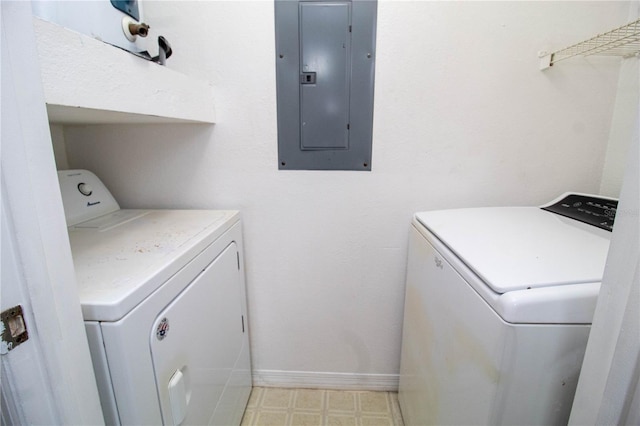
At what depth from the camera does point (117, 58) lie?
784 millimetres

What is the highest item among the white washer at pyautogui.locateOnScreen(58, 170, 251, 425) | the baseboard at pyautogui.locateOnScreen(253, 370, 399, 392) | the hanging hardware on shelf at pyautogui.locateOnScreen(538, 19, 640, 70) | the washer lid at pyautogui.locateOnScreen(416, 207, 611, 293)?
→ the hanging hardware on shelf at pyautogui.locateOnScreen(538, 19, 640, 70)

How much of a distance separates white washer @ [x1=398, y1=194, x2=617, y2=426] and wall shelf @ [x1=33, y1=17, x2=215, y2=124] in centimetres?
102

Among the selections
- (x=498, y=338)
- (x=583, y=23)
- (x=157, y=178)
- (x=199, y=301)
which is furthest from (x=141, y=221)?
(x=583, y=23)

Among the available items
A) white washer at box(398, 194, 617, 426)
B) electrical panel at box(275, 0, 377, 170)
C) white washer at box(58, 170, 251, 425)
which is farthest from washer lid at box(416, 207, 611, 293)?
white washer at box(58, 170, 251, 425)

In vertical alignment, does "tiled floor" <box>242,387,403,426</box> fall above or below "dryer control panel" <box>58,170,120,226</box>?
below

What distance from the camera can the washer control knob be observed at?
4.13ft

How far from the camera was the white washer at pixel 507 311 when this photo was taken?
2.09 ft

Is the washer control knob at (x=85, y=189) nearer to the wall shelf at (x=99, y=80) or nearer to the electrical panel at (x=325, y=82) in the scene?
the wall shelf at (x=99, y=80)

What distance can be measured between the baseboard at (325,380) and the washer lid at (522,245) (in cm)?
98

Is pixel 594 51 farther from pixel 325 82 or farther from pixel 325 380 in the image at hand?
pixel 325 380

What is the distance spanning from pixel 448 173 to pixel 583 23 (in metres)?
0.79

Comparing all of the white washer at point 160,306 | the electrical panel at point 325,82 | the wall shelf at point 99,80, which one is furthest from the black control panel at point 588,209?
the wall shelf at point 99,80

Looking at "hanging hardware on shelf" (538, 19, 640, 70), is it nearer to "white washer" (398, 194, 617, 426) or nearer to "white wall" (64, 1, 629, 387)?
"white wall" (64, 1, 629, 387)

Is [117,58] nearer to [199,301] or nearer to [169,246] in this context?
[169,246]
